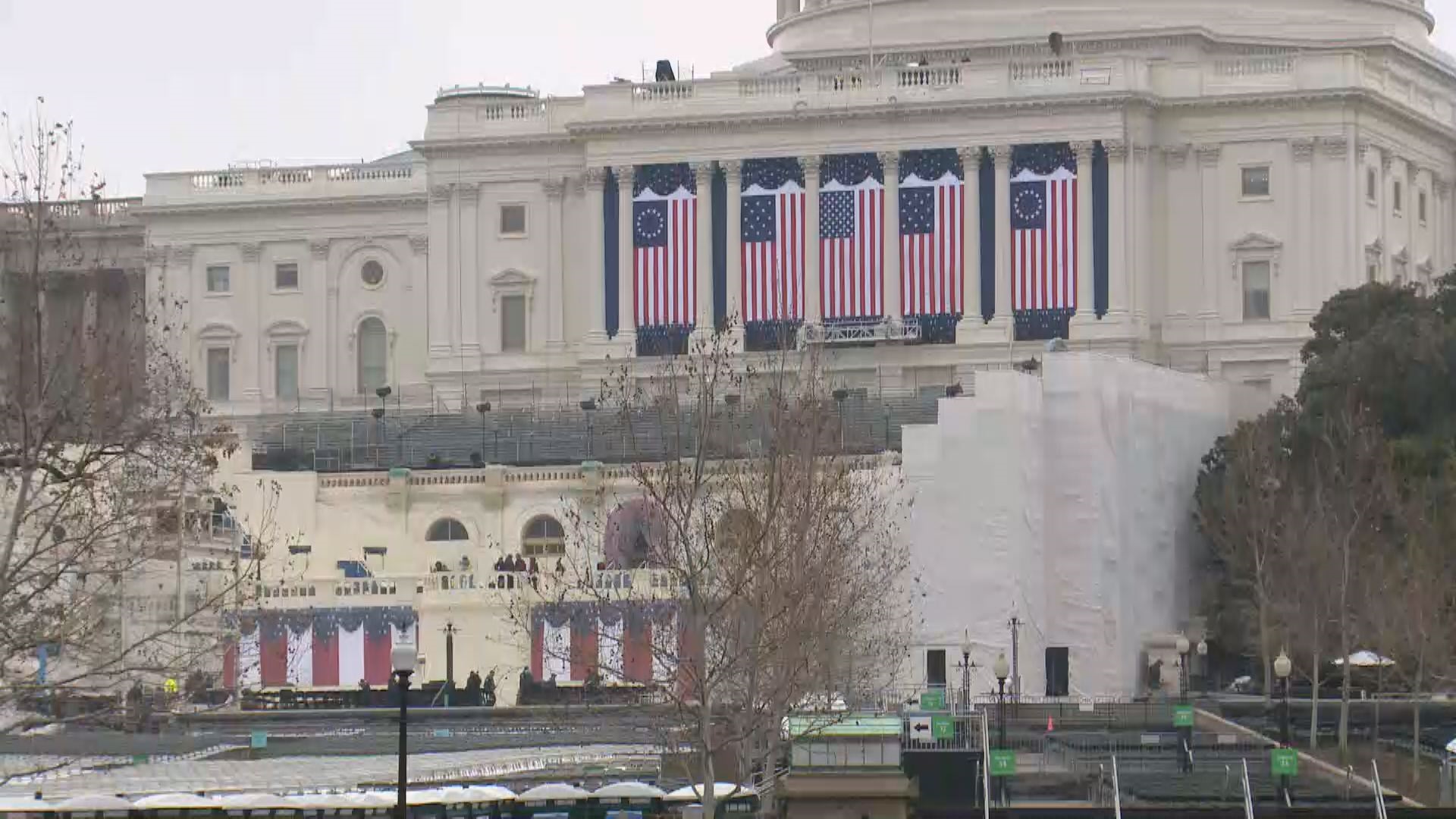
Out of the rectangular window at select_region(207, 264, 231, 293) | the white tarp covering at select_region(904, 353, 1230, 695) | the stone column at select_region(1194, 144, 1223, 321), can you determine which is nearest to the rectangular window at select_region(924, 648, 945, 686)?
the white tarp covering at select_region(904, 353, 1230, 695)

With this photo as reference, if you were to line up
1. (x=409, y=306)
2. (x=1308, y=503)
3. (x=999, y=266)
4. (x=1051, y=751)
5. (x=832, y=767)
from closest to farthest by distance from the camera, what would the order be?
(x=832, y=767) < (x=1051, y=751) < (x=1308, y=503) < (x=999, y=266) < (x=409, y=306)

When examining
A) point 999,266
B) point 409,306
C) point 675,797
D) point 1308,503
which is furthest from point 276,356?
point 675,797

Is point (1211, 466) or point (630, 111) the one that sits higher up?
point (630, 111)

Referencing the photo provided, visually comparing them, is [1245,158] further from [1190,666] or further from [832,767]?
[832,767]

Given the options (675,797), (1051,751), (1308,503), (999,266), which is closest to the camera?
(675,797)

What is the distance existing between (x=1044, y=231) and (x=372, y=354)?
27436 millimetres

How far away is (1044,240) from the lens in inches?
5600

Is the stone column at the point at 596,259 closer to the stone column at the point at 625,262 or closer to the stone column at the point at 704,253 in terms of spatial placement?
the stone column at the point at 625,262

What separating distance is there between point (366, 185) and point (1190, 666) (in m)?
45.8

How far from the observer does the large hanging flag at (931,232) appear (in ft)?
469

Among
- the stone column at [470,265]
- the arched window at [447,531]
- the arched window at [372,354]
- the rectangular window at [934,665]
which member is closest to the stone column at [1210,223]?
the stone column at [470,265]

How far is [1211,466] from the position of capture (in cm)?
12650

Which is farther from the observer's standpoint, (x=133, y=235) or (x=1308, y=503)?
(x=133, y=235)

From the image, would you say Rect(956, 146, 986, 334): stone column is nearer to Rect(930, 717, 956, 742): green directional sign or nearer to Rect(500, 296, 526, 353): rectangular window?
Rect(500, 296, 526, 353): rectangular window
